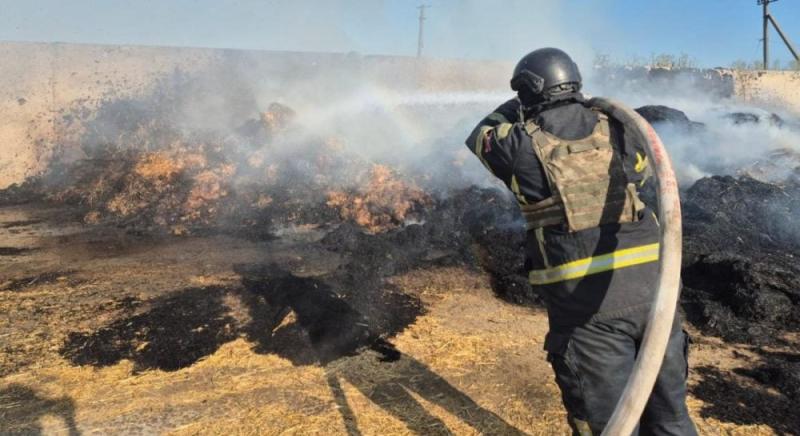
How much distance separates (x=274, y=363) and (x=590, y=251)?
2989mm

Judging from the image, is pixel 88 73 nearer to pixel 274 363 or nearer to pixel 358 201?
pixel 358 201

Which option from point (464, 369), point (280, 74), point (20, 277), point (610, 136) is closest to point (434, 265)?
point (464, 369)

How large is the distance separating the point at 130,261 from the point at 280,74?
10.7 meters

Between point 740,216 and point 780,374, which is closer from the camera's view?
point 780,374

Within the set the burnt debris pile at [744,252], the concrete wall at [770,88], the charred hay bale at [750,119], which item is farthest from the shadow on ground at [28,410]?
the concrete wall at [770,88]

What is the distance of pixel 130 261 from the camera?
7.02 m

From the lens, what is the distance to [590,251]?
2246mm

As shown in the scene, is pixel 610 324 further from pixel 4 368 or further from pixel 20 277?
pixel 20 277

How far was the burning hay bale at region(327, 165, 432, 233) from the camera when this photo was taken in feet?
29.0

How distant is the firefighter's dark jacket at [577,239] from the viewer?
2217 millimetres

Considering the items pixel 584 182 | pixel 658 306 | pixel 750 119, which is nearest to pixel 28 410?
pixel 584 182

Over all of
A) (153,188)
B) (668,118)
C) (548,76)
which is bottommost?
(153,188)

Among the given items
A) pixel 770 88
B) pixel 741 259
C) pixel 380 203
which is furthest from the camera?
pixel 770 88

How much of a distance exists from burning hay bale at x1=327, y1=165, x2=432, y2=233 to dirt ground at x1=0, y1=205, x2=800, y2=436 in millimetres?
2310
